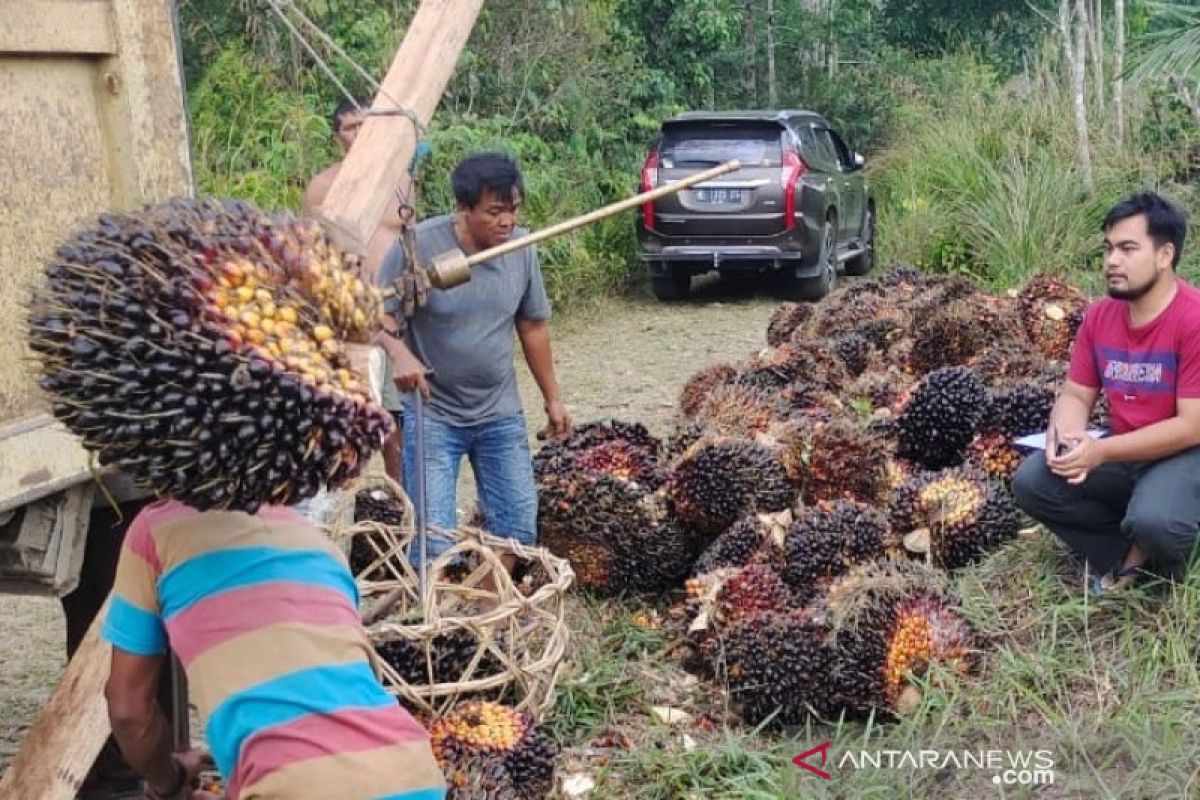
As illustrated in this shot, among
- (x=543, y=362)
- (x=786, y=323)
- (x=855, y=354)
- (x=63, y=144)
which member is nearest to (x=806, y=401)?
(x=855, y=354)

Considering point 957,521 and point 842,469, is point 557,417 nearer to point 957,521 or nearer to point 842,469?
point 842,469

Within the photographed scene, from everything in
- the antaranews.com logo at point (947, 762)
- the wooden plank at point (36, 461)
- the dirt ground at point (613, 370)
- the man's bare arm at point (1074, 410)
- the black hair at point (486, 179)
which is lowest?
the dirt ground at point (613, 370)

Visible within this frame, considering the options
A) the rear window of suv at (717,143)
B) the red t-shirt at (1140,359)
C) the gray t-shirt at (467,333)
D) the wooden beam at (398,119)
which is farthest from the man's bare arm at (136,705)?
the rear window of suv at (717,143)

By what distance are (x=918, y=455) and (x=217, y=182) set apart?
6090 millimetres

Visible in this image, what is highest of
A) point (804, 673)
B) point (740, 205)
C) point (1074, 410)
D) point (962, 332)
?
point (740, 205)

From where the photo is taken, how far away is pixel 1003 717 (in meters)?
3.82

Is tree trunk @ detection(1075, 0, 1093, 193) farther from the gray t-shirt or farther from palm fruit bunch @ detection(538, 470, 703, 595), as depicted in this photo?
the gray t-shirt

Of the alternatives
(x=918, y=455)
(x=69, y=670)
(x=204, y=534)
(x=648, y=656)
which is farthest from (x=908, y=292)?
(x=204, y=534)

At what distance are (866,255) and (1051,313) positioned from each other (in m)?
7.92

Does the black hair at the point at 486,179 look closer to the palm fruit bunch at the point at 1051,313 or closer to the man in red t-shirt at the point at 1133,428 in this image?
the man in red t-shirt at the point at 1133,428

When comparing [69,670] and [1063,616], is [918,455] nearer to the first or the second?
[1063,616]

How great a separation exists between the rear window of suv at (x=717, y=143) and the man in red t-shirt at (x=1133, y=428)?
7.95 meters

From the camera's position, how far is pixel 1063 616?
13.7ft

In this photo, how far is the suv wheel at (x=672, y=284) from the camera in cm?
1272
